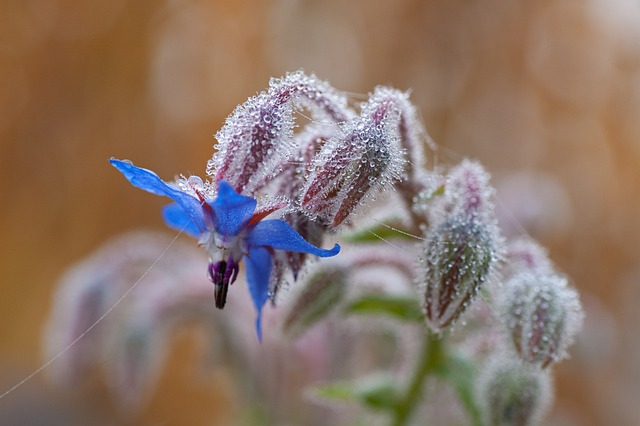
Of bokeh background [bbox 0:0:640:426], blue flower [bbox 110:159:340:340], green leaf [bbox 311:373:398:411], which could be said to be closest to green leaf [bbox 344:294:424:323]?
green leaf [bbox 311:373:398:411]

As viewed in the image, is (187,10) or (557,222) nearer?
(557,222)

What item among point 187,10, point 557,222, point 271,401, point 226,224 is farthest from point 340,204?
point 187,10

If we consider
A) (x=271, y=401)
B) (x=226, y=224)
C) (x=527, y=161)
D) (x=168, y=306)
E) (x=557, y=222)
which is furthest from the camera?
(x=527, y=161)

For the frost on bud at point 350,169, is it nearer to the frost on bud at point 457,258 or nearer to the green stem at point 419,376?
the frost on bud at point 457,258

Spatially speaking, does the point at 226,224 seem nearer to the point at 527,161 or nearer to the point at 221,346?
the point at 221,346

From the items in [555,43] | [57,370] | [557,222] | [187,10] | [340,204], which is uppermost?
[555,43]

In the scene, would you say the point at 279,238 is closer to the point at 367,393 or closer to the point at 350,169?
the point at 350,169

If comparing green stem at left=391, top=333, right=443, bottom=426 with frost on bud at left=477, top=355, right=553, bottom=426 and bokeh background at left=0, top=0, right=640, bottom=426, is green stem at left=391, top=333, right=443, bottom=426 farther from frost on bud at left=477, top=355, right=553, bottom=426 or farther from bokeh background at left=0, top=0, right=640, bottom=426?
bokeh background at left=0, top=0, right=640, bottom=426

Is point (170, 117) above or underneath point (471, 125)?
underneath

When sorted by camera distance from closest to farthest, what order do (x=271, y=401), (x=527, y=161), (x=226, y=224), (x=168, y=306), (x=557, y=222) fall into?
(x=226, y=224) → (x=168, y=306) → (x=271, y=401) → (x=557, y=222) → (x=527, y=161)
